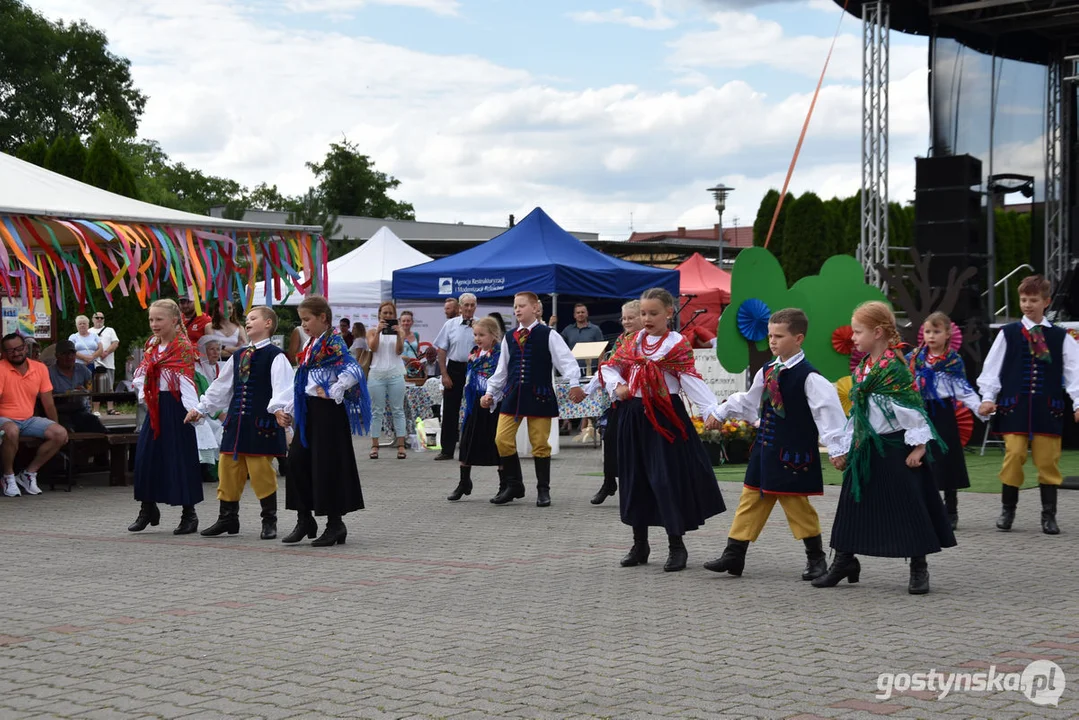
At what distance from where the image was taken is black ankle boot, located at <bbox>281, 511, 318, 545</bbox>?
931cm

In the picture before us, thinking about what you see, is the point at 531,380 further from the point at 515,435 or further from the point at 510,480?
the point at 510,480

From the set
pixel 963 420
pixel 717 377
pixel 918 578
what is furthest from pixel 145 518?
pixel 717 377

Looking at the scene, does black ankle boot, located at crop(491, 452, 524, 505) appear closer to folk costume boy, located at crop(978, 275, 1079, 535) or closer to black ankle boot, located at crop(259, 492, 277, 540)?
black ankle boot, located at crop(259, 492, 277, 540)

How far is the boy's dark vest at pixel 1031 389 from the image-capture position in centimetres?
944

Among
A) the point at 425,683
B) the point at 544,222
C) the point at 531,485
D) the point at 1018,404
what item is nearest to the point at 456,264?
the point at 544,222

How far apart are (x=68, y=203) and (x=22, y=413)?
224 centimetres

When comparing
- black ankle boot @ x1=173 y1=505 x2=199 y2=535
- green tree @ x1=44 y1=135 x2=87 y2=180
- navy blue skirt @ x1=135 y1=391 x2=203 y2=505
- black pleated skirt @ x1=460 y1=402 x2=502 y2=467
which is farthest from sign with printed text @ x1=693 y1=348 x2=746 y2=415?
green tree @ x1=44 y1=135 x2=87 y2=180

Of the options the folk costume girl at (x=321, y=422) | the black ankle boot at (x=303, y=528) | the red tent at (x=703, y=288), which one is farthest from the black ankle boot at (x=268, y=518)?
the red tent at (x=703, y=288)

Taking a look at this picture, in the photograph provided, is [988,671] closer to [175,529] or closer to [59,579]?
[59,579]

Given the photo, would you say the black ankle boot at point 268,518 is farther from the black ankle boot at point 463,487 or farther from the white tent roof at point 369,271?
the white tent roof at point 369,271

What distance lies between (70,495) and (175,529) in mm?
3378

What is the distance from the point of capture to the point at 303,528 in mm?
9375

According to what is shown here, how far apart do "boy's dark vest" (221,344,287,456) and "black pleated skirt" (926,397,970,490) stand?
4704 mm

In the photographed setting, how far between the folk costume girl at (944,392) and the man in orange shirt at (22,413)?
330 inches
